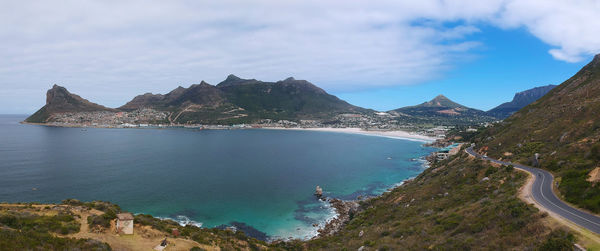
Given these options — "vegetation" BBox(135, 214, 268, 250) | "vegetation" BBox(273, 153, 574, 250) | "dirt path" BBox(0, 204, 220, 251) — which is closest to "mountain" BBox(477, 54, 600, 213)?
"vegetation" BBox(273, 153, 574, 250)

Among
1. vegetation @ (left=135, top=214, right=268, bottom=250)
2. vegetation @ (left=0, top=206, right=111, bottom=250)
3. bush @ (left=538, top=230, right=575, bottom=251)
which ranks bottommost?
vegetation @ (left=135, top=214, right=268, bottom=250)

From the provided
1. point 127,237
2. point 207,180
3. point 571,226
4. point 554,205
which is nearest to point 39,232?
point 127,237

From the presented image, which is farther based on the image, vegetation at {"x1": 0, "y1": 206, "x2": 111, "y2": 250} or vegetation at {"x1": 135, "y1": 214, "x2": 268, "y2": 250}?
vegetation at {"x1": 135, "y1": 214, "x2": 268, "y2": 250}

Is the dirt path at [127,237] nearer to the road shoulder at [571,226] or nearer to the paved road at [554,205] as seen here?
the road shoulder at [571,226]

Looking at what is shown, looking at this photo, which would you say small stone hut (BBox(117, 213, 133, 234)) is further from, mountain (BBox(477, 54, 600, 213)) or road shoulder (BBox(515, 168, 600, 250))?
mountain (BBox(477, 54, 600, 213))

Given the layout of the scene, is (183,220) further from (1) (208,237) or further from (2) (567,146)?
(2) (567,146)

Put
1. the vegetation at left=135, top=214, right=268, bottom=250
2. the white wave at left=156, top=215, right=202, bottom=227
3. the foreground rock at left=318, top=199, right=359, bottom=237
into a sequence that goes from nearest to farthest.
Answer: the vegetation at left=135, top=214, right=268, bottom=250 < the foreground rock at left=318, top=199, right=359, bottom=237 < the white wave at left=156, top=215, right=202, bottom=227

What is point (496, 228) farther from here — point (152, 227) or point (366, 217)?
point (152, 227)
